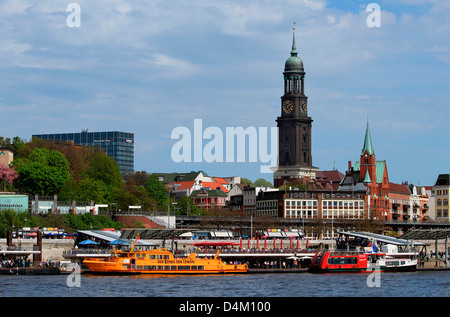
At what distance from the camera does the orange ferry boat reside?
8762 centimetres

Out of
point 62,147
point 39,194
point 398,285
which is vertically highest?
point 62,147

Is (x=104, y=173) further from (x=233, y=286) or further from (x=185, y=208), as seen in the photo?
(x=233, y=286)

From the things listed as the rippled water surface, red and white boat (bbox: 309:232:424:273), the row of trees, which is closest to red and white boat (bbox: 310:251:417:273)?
red and white boat (bbox: 309:232:424:273)

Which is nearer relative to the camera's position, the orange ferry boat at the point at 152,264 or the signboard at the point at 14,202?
the orange ferry boat at the point at 152,264

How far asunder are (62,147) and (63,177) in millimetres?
40187

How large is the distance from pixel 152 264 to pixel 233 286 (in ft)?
60.8

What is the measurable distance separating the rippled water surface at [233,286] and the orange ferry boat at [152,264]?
216cm

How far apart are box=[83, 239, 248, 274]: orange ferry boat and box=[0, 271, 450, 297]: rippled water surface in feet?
7.10

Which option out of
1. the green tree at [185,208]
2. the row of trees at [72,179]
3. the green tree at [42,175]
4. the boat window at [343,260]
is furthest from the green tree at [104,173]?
the boat window at [343,260]

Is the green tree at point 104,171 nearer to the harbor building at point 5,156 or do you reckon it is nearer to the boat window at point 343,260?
the harbor building at point 5,156

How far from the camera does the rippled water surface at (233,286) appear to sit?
210 ft
